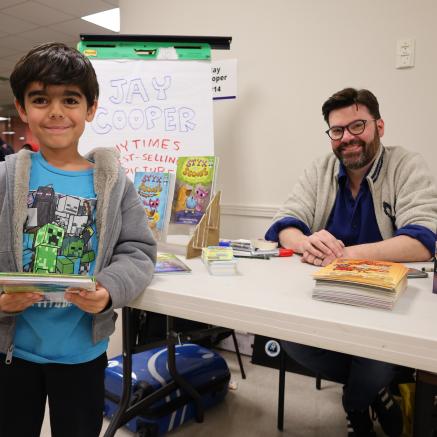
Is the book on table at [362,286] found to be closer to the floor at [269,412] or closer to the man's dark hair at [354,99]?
the man's dark hair at [354,99]

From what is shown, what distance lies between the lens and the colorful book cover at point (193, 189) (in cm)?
136

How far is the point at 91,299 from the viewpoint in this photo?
78 centimetres

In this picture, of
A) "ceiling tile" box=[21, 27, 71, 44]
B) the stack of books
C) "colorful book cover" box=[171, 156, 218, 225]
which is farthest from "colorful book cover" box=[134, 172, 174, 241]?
"ceiling tile" box=[21, 27, 71, 44]

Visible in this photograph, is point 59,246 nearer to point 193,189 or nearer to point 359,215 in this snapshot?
point 193,189

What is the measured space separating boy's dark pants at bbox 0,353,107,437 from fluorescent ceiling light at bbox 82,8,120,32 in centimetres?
418

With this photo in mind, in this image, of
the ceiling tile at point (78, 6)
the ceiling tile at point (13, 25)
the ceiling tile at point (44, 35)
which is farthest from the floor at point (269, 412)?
the ceiling tile at point (44, 35)

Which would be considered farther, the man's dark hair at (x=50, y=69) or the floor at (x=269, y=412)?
the floor at (x=269, y=412)

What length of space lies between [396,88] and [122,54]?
1329 millimetres

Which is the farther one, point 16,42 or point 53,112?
point 16,42

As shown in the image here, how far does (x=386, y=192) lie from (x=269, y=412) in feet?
3.39

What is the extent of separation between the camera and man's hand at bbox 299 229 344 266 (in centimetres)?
118

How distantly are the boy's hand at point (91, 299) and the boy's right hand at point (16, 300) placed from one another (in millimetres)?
60

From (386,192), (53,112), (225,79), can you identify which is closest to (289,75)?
(225,79)

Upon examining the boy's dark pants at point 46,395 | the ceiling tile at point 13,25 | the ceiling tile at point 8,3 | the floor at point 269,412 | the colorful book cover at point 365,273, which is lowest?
the floor at point 269,412
